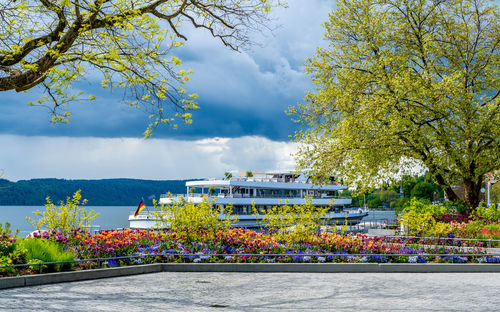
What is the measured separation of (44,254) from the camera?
473 inches

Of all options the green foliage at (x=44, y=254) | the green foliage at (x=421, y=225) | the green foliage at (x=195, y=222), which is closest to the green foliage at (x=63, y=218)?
the green foliage at (x=44, y=254)

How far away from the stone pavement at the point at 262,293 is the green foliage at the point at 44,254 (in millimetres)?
912

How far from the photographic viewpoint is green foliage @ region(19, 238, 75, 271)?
11789 millimetres

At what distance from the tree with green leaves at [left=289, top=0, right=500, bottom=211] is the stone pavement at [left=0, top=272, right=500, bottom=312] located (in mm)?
13237

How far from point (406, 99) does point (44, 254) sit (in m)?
18.8

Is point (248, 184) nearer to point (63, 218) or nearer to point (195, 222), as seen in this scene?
point (195, 222)

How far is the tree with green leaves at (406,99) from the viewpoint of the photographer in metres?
25.0

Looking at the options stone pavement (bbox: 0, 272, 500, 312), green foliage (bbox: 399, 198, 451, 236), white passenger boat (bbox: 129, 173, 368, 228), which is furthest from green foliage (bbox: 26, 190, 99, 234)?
white passenger boat (bbox: 129, 173, 368, 228)

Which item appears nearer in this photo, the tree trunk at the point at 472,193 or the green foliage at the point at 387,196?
the tree trunk at the point at 472,193

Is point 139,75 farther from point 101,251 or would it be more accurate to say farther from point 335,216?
point 335,216

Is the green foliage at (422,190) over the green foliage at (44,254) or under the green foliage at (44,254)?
over

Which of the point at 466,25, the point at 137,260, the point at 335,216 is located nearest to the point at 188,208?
Result: the point at 137,260

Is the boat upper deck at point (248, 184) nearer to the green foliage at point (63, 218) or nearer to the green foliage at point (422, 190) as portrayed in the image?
the green foliage at point (63, 218)

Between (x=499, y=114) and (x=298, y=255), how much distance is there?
15993mm
